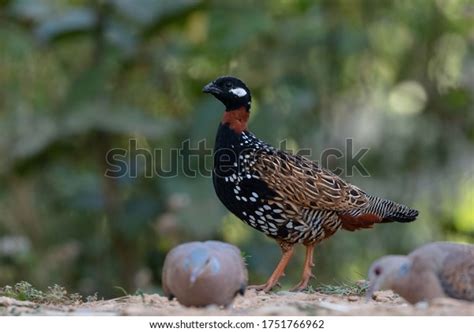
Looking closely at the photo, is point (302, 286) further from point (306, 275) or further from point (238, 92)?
point (238, 92)

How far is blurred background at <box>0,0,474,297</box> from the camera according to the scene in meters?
10.3

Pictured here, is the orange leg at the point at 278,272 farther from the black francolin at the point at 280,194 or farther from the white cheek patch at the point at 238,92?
the white cheek patch at the point at 238,92

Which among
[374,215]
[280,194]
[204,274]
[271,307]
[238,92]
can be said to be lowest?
[271,307]

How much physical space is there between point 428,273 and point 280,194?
73.7 inches

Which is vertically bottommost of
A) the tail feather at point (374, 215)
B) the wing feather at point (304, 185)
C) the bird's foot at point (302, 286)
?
the bird's foot at point (302, 286)

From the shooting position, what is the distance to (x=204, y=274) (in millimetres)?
5051

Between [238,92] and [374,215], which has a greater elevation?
[238,92]

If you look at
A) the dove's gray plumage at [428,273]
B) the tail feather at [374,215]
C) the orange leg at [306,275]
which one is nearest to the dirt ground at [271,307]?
the dove's gray plumage at [428,273]

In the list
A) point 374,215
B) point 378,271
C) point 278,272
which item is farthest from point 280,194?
point 378,271

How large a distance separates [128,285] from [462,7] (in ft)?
16.8

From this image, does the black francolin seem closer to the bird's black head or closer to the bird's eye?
the bird's black head

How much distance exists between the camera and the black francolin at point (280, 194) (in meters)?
6.78

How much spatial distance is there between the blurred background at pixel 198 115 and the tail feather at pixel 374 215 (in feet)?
9.15

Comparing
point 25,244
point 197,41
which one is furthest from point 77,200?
point 197,41
